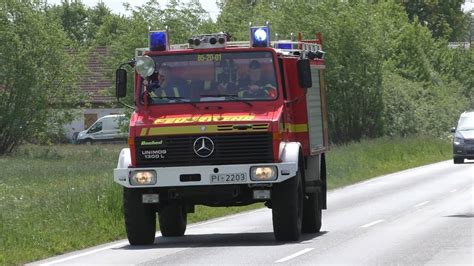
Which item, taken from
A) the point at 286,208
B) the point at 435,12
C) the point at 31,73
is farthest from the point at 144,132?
the point at 435,12

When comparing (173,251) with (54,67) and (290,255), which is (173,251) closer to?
(290,255)

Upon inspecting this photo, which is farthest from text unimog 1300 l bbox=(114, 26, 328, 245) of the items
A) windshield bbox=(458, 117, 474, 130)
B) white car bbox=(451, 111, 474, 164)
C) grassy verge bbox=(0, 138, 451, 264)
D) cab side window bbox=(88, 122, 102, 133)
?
cab side window bbox=(88, 122, 102, 133)

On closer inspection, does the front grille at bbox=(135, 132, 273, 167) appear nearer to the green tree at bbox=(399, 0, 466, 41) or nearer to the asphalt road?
the asphalt road

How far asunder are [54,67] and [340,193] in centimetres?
2534

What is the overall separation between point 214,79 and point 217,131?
112cm

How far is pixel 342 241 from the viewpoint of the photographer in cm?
1859

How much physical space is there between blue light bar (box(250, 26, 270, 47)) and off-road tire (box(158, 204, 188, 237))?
2931 mm

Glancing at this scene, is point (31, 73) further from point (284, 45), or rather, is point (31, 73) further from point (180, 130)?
point (180, 130)

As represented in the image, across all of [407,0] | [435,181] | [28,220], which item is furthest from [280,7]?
[407,0]

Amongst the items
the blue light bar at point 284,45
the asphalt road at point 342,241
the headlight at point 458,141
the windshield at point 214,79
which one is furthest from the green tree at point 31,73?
the windshield at point 214,79

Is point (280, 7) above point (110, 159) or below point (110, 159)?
above

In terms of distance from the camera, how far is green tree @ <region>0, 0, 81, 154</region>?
180 feet

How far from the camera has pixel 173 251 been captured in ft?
57.9

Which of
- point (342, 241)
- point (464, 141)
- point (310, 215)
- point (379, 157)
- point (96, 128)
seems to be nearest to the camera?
point (342, 241)
